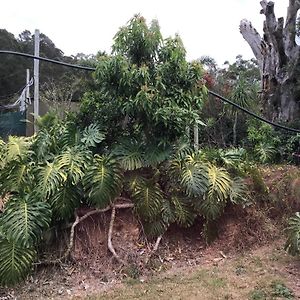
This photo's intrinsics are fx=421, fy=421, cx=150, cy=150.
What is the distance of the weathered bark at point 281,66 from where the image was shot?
9.67 meters

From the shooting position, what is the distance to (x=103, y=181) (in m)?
4.94

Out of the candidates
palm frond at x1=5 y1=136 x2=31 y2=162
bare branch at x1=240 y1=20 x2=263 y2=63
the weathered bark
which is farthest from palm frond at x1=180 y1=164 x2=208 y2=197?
bare branch at x1=240 y1=20 x2=263 y2=63

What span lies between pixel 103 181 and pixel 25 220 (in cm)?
98

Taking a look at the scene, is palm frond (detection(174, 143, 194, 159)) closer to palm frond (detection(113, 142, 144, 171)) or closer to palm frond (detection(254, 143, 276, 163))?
palm frond (detection(113, 142, 144, 171))

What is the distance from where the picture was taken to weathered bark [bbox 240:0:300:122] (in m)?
9.67

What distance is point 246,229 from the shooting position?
5430mm

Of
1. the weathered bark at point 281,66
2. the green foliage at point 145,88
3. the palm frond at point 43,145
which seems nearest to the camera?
the green foliage at point 145,88

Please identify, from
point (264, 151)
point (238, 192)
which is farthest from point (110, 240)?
point (264, 151)

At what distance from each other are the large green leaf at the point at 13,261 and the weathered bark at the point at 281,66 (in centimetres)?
707

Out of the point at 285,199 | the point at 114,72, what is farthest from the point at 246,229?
the point at 114,72

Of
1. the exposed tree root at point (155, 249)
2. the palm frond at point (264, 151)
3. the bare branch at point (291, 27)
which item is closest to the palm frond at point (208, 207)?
the exposed tree root at point (155, 249)

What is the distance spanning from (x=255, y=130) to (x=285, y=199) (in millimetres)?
3179

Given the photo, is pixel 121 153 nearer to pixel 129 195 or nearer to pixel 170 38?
pixel 129 195

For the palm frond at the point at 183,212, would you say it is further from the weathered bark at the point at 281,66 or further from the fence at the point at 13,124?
the fence at the point at 13,124
